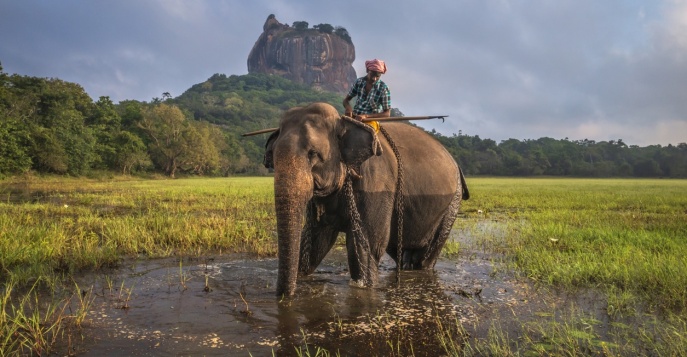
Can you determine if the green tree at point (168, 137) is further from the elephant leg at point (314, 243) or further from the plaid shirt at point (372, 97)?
the elephant leg at point (314, 243)

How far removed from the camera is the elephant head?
4234 millimetres

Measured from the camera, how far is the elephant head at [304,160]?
423 centimetres

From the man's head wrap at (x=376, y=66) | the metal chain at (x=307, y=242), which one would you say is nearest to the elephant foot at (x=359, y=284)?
the metal chain at (x=307, y=242)

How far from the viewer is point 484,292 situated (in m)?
5.19

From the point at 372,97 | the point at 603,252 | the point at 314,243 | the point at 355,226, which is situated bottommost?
the point at 603,252

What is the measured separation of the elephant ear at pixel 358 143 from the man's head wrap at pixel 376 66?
1182 mm

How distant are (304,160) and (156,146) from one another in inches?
2161

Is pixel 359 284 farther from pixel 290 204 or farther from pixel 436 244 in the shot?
pixel 436 244

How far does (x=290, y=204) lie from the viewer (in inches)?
165

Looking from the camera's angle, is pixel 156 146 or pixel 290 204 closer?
pixel 290 204

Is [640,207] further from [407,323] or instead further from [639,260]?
[407,323]

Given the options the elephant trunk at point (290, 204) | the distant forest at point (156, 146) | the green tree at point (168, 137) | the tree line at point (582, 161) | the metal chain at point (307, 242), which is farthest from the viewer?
the tree line at point (582, 161)

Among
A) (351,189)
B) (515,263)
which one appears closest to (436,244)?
(515,263)

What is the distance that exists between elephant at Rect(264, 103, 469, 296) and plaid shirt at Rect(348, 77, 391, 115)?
33 centimetres
